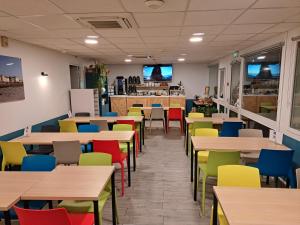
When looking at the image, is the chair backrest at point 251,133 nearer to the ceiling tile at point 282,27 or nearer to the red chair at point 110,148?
the ceiling tile at point 282,27

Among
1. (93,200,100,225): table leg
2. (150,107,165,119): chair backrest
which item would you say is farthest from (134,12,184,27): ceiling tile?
(150,107,165,119): chair backrest

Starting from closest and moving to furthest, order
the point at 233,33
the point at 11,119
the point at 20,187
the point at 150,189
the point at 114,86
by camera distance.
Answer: the point at 20,187 → the point at 150,189 → the point at 233,33 → the point at 11,119 → the point at 114,86

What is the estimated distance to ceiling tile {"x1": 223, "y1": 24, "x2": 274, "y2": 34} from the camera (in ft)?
10.3

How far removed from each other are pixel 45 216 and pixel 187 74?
9.44 meters

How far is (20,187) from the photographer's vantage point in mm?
1927

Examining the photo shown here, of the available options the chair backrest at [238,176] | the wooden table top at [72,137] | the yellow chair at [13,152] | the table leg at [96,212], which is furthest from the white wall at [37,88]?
the chair backrest at [238,176]

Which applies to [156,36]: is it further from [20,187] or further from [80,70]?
[80,70]

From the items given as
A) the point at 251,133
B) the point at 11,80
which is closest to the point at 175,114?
the point at 251,133

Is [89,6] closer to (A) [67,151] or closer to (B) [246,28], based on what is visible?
(A) [67,151]

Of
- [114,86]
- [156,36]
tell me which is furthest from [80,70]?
[156,36]

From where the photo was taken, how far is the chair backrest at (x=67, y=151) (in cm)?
312

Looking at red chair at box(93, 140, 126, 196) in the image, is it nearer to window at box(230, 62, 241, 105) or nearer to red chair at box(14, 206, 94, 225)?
red chair at box(14, 206, 94, 225)

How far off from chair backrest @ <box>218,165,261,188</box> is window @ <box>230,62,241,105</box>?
4.51 meters

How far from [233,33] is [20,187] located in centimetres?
360
